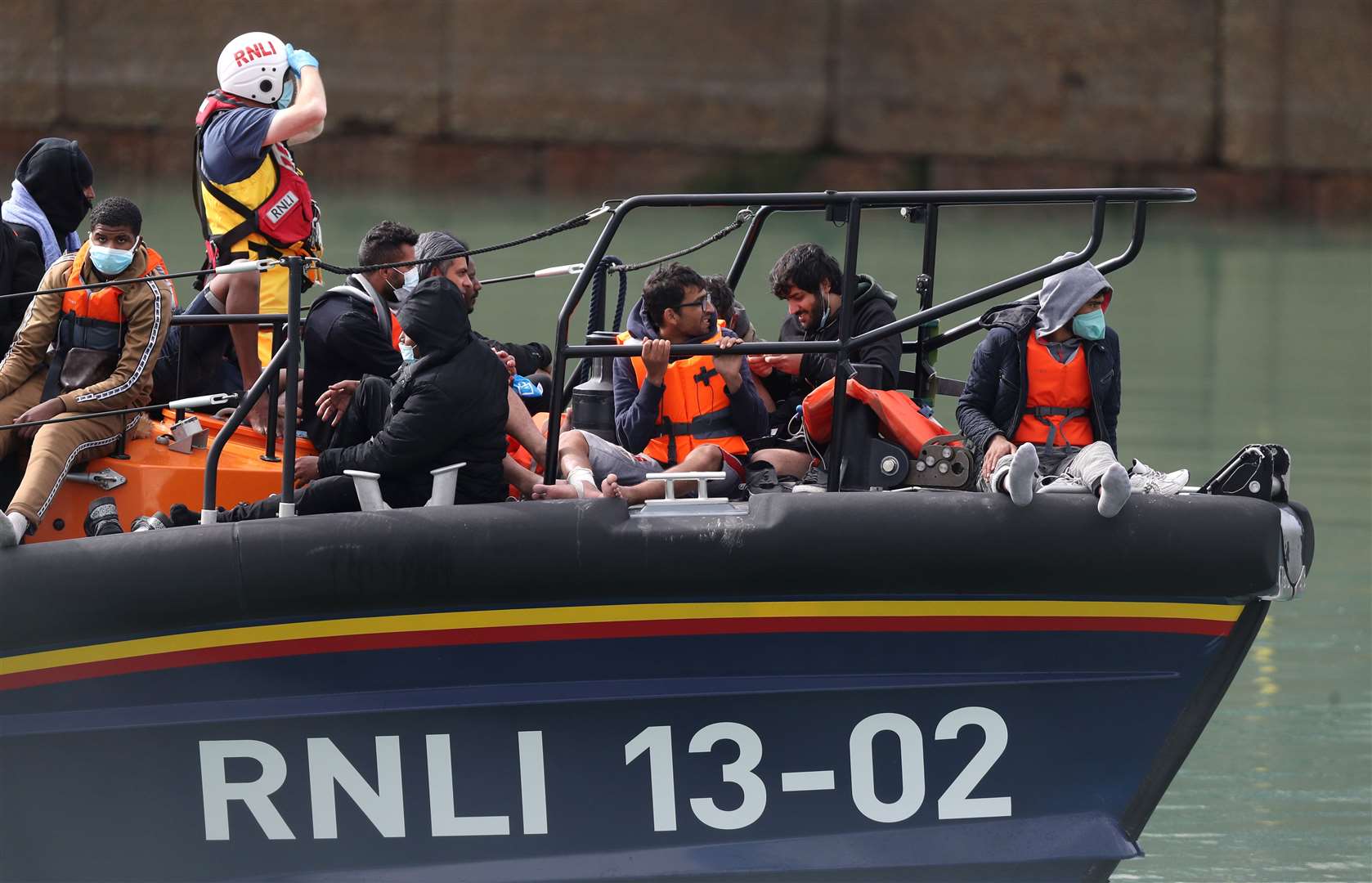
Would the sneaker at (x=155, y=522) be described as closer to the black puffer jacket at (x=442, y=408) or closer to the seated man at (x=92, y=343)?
the seated man at (x=92, y=343)

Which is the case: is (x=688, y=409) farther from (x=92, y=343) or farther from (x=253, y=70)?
(x=253, y=70)

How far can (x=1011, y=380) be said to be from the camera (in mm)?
4680

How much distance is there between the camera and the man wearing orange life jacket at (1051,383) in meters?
4.58

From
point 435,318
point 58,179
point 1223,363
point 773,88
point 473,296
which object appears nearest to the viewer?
point 435,318

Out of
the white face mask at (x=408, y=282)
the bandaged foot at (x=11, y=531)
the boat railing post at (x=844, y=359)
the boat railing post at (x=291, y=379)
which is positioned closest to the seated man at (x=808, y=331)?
the boat railing post at (x=844, y=359)

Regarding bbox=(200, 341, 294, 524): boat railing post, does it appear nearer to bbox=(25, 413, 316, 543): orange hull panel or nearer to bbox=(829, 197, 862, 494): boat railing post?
bbox=(25, 413, 316, 543): orange hull panel

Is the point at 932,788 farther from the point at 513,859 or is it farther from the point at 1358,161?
the point at 1358,161

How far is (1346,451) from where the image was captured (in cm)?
1084

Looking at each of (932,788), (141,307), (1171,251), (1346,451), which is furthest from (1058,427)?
(1171,251)

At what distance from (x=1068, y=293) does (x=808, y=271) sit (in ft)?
2.67

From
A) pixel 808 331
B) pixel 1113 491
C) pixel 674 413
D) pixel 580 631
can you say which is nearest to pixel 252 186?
pixel 674 413

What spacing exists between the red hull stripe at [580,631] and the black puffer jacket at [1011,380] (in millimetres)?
498

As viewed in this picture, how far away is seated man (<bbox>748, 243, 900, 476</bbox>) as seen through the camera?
4.98 m

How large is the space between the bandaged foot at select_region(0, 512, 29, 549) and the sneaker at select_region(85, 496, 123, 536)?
20cm
